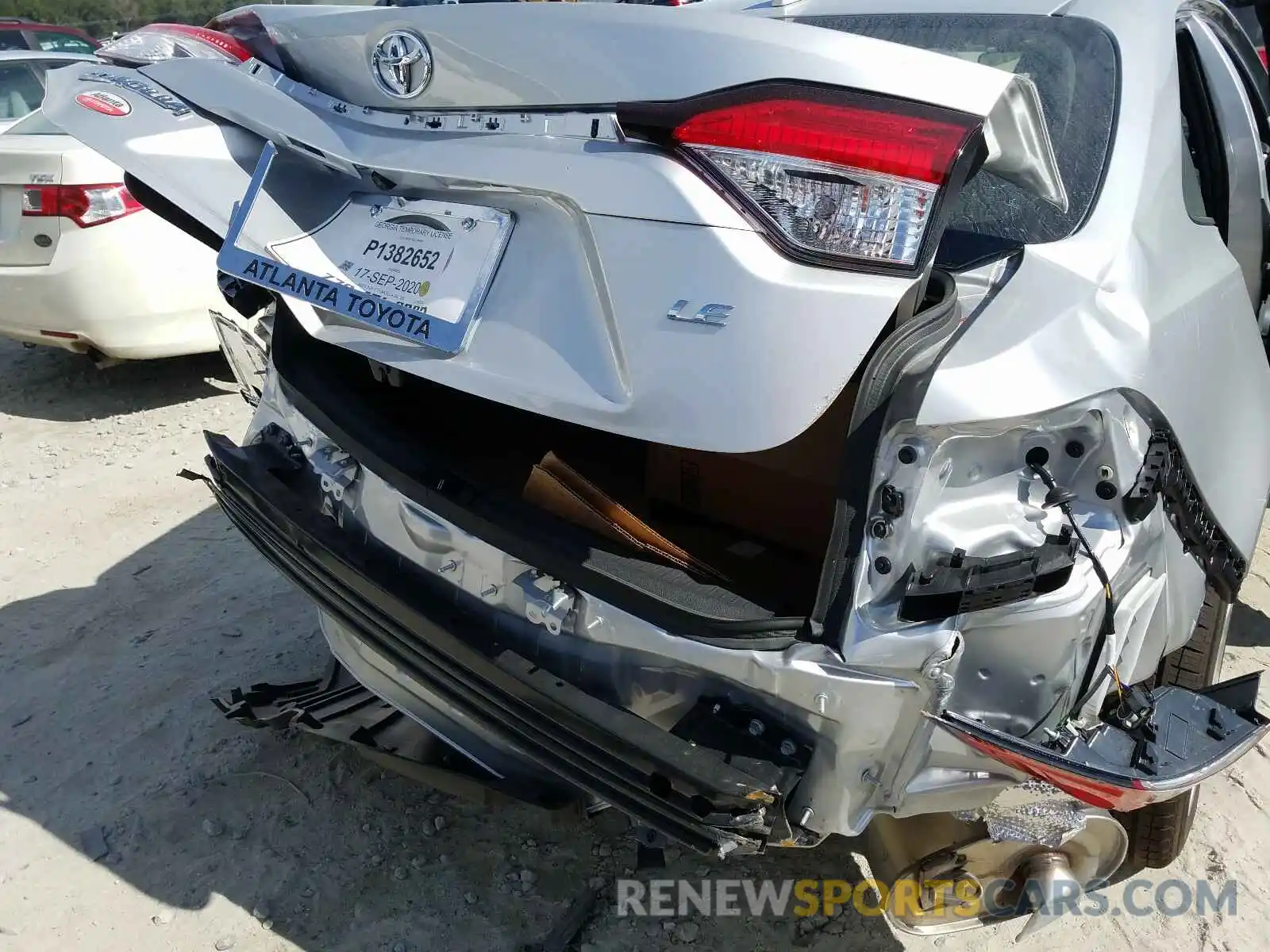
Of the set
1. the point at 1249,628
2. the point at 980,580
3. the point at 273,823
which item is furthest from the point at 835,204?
the point at 1249,628

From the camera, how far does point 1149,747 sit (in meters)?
1.57

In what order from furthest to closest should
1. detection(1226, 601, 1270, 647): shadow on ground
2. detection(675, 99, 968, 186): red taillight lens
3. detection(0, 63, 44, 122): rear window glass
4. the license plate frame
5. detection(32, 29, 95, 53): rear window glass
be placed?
detection(32, 29, 95, 53): rear window glass, detection(0, 63, 44, 122): rear window glass, detection(1226, 601, 1270, 647): shadow on ground, the license plate frame, detection(675, 99, 968, 186): red taillight lens

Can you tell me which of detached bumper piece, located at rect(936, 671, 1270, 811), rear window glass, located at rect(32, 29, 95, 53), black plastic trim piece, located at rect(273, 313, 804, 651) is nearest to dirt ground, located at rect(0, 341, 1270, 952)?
detached bumper piece, located at rect(936, 671, 1270, 811)

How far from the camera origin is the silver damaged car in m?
1.45

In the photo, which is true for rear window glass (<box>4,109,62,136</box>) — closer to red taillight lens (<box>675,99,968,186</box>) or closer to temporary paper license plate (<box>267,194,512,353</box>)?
temporary paper license plate (<box>267,194,512,353</box>)

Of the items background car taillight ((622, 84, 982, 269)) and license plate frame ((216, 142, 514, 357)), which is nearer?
background car taillight ((622, 84, 982, 269))

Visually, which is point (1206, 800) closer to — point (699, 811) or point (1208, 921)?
point (1208, 921)

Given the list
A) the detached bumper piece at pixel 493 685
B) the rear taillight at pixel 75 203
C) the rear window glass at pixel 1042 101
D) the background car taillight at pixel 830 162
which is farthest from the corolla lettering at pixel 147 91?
the rear taillight at pixel 75 203

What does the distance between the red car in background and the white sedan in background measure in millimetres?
5325

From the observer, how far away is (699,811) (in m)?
1.53

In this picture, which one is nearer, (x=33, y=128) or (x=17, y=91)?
(x=33, y=128)

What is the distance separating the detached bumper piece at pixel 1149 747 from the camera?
1461 mm

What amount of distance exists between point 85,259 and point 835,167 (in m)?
4.61

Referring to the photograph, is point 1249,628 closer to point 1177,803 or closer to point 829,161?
point 1177,803
